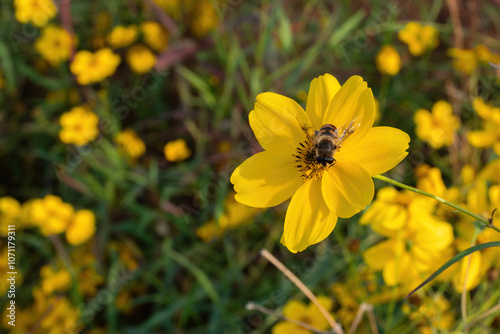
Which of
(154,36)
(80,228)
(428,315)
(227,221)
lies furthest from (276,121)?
(154,36)

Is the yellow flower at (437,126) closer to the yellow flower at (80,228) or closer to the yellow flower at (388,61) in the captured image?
the yellow flower at (388,61)

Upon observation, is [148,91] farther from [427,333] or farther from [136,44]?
[427,333]

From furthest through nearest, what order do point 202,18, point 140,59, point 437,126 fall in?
point 202,18
point 140,59
point 437,126

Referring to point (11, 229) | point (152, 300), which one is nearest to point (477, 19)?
point (152, 300)

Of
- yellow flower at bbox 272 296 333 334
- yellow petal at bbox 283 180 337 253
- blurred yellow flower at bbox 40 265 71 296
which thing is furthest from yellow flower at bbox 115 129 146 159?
yellow petal at bbox 283 180 337 253

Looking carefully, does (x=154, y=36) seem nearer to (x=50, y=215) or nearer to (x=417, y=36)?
(x=50, y=215)

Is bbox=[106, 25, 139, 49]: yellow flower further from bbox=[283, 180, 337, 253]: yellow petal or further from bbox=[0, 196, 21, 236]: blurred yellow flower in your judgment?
bbox=[283, 180, 337, 253]: yellow petal

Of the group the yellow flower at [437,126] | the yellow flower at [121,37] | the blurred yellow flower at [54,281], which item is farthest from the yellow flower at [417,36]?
the blurred yellow flower at [54,281]
